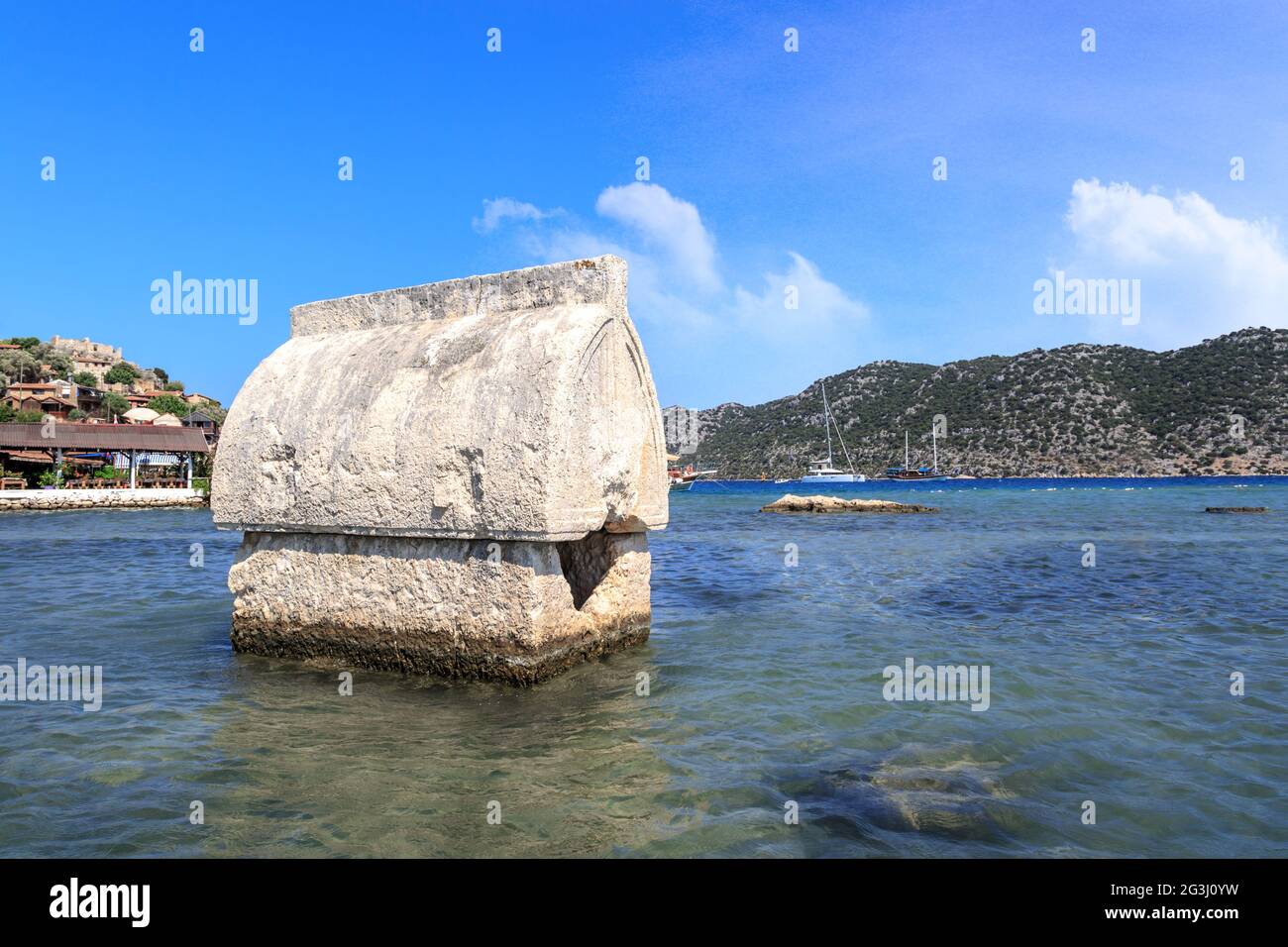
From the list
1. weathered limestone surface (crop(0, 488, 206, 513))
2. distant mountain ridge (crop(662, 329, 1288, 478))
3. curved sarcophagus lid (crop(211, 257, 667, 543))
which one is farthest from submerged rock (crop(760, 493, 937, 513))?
weathered limestone surface (crop(0, 488, 206, 513))

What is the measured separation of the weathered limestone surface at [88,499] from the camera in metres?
36.8

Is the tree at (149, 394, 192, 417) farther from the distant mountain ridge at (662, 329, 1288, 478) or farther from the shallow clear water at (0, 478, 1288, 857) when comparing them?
the shallow clear water at (0, 478, 1288, 857)

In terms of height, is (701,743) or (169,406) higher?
(169,406)

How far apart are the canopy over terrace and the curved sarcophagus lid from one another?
143 feet

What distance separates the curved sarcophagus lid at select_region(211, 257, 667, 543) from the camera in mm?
5625

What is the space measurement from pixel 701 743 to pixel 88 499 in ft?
143

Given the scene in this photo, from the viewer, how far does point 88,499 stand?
126ft

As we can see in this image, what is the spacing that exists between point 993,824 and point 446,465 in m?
4.16

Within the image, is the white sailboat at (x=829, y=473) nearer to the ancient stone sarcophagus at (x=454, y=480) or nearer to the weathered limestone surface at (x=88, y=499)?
the weathered limestone surface at (x=88, y=499)

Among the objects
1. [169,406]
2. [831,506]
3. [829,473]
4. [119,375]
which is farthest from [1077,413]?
[119,375]

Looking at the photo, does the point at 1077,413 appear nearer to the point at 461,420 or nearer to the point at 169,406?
the point at 461,420

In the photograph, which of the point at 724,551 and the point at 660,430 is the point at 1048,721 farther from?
the point at 724,551
